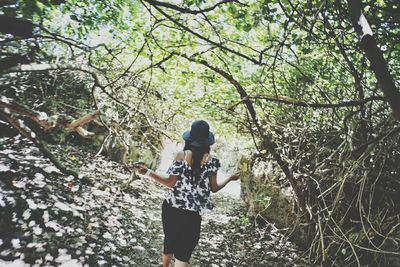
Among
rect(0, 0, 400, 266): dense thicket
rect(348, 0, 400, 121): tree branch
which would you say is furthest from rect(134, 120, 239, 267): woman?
rect(348, 0, 400, 121): tree branch

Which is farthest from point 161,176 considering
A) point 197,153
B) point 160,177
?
point 197,153

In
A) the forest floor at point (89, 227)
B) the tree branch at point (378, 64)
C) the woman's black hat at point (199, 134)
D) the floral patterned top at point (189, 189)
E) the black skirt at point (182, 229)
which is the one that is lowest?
the forest floor at point (89, 227)

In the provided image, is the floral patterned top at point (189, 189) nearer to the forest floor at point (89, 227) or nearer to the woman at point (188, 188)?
the woman at point (188, 188)

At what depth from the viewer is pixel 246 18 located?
4.17m

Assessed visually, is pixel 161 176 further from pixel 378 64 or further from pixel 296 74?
pixel 296 74

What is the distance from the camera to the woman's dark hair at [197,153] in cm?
323

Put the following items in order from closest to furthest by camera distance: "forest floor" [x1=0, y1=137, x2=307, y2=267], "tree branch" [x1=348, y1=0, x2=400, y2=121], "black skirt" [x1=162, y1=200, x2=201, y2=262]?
"tree branch" [x1=348, y1=0, x2=400, y2=121]
"black skirt" [x1=162, y1=200, x2=201, y2=262]
"forest floor" [x1=0, y1=137, x2=307, y2=267]

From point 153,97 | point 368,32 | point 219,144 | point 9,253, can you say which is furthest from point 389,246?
point 219,144

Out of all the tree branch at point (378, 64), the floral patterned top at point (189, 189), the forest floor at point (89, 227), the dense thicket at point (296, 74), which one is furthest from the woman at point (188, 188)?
the tree branch at point (378, 64)

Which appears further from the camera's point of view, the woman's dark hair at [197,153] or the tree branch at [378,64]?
the woman's dark hair at [197,153]

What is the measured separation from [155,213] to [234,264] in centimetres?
269

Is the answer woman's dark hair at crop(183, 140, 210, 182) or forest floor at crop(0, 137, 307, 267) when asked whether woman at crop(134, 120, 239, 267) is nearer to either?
woman's dark hair at crop(183, 140, 210, 182)

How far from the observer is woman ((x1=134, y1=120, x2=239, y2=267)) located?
10.7ft

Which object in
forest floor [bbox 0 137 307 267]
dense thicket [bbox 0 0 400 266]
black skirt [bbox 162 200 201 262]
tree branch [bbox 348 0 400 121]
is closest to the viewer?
tree branch [bbox 348 0 400 121]
